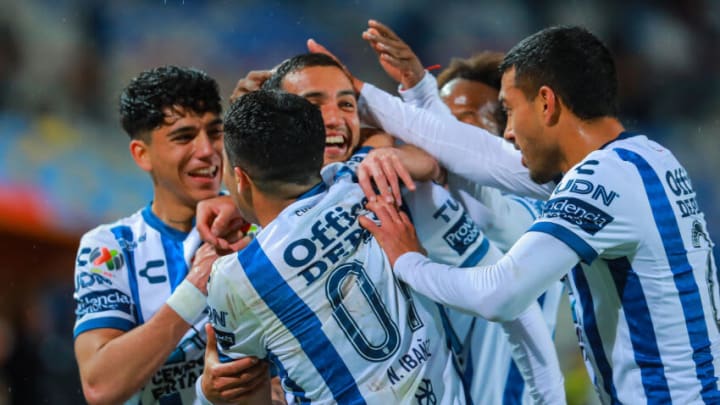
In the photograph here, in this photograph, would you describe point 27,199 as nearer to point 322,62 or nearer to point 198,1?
point 198,1

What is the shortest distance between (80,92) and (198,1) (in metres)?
1.47

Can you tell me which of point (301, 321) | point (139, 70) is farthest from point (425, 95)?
point (139, 70)

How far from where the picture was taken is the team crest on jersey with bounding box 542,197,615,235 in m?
2.38

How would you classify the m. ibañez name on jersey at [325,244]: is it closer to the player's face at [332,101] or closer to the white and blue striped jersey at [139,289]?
the player's face at [332,101]

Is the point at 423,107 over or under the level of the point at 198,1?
under

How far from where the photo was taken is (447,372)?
257cm

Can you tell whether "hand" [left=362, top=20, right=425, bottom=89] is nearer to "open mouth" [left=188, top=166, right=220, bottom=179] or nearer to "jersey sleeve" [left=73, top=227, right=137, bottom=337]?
"open mouth" [left=188, top=166, right=220, bottom=179]

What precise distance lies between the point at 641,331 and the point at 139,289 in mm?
1836

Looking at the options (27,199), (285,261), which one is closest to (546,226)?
(285,261)

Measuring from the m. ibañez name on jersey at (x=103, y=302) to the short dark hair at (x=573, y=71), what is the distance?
5.42 feet

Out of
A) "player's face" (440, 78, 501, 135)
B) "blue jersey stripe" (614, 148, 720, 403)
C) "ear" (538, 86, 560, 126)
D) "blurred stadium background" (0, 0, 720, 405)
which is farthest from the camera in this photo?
"blurred stadium background" (0, 0, 720, 405)

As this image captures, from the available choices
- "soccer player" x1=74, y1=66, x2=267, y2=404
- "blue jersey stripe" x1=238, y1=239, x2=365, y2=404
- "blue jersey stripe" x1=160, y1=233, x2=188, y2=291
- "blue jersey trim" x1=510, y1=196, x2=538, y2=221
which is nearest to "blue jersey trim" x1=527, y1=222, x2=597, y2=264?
"blue jersey stripe" x1=238, y1=239, x2=365, y2=404

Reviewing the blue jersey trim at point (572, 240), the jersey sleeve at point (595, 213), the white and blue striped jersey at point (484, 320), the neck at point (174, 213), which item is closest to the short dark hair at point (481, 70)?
the white and blue striped jersey at point (484, 320)

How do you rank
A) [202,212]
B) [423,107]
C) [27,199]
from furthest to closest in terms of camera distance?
[27,199], [423,107], [202,212]
